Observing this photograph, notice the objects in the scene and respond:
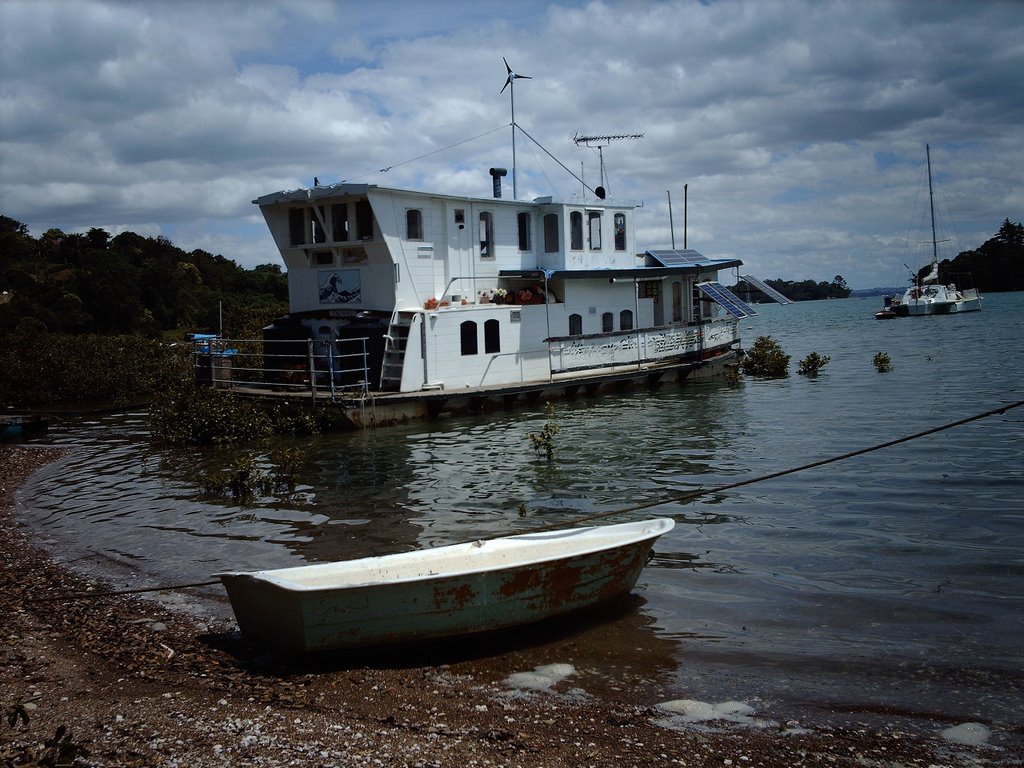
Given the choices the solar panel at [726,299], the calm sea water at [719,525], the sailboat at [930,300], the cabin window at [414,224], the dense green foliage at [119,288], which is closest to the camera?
the calm sea water at [719,525]

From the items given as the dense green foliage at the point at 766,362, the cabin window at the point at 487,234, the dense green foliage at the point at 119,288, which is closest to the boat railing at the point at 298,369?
the cabin window at the point at 487,234

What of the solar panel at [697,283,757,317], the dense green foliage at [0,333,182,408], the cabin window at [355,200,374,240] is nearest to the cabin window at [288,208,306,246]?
the cabin window at [355,200,374,240]

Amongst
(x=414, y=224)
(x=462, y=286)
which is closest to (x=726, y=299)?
(x=462, y=286)

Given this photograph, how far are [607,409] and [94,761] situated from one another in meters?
19.7

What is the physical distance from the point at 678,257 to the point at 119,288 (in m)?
32.5

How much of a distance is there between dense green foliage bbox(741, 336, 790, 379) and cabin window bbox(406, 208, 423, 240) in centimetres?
1663

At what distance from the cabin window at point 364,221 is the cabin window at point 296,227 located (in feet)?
6.31

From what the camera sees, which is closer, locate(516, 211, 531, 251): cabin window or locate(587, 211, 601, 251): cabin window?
locate(516, 211, 531, 251): cabin window

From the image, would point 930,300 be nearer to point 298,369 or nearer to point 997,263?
point 997,263

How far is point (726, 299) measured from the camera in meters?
31.5

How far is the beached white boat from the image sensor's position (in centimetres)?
746

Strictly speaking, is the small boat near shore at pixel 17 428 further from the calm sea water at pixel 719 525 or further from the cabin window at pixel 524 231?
the cabin window at pixel 524 231

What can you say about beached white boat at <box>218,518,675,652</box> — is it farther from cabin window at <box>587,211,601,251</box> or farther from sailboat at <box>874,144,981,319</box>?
sailboat at <box>874,144,981,319</box>

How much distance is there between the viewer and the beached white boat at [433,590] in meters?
7.46
